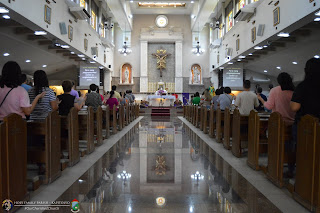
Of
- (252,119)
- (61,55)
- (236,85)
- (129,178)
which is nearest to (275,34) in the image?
(236,85)

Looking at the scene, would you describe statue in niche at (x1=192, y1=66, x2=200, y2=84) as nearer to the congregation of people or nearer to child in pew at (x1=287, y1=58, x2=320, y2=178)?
the congregation of people

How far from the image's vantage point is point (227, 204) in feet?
9.71

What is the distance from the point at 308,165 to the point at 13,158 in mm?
2758

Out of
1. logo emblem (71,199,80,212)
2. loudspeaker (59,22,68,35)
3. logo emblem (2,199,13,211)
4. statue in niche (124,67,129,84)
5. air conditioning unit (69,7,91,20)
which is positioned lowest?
logo emblem (71,199,80,212)

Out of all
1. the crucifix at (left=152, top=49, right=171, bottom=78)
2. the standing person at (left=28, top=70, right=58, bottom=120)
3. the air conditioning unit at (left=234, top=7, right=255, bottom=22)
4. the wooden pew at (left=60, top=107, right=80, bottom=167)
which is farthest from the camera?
the crucifix at (left=152, top=49, right=171, bottom=78)

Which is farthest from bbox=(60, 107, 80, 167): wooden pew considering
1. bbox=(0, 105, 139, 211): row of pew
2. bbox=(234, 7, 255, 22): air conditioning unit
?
bbox=(234, 7, 255, 22): air conditioning unit

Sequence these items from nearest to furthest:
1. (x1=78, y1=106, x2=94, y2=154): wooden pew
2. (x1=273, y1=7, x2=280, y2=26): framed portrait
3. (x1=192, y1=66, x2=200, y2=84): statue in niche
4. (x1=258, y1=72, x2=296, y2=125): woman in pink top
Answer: (x1=258, y1=72, x2=296, y2=125): woman in pink top, (x1=78, y1=106, x2=94, y2=154): wooden pew, (x1=273, y1=7, x2=280, y2=26): framed portrait, (x1=192, y1=66, x2=200, y2=84): statue in niche

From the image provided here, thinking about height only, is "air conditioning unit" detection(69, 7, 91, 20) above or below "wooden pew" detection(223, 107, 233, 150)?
above

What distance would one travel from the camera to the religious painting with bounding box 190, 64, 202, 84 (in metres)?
24.8

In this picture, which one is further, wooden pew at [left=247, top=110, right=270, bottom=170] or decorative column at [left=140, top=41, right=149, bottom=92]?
decorative column at [left=140, top=41, right=149, bottom=92]

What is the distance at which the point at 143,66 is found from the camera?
24.8 metres

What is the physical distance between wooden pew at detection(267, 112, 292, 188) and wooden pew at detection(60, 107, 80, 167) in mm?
2797

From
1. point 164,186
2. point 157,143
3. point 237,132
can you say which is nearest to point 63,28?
point 157,143

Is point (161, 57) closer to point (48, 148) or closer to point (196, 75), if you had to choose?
point (196, 75)
